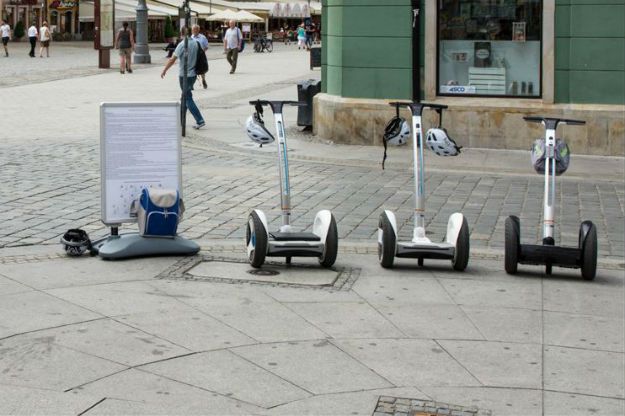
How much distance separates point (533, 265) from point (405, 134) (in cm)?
147

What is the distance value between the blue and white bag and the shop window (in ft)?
28.6

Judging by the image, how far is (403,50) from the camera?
16953mm

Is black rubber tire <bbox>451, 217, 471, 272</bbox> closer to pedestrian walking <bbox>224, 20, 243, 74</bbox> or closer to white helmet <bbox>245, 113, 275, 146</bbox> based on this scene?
white helmet <bbox>245, 113, 275, 146</bbox>

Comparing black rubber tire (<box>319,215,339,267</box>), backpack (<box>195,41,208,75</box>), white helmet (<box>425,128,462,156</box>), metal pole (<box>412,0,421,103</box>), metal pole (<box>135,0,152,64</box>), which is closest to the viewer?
black rubber tire (<box>319,215,339,267</box>)

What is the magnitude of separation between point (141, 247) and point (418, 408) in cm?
401

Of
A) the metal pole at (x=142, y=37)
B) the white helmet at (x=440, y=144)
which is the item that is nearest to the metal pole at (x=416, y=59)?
the white helmet at (x=440, y=144)

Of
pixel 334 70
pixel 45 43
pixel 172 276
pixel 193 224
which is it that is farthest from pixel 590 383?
pixel 45 43

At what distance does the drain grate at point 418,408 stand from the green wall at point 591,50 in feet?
36.6

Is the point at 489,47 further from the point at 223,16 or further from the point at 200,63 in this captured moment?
the point at 223,16

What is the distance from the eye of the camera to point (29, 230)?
405 inches

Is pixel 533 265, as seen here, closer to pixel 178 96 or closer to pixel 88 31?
pixel 178 96

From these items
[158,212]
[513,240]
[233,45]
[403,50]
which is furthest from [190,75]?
[233,45]

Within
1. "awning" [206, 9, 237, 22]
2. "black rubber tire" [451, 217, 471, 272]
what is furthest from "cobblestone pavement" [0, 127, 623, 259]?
"awning" [206, 9, 237, 22]

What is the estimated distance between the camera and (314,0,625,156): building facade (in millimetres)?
15969
